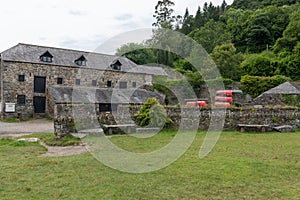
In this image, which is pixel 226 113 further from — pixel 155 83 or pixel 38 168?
pixel 155 83

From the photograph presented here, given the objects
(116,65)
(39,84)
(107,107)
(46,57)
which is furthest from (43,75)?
(116,65)

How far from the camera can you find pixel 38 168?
7.27 metres

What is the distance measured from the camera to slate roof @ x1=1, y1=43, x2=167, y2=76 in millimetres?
27797

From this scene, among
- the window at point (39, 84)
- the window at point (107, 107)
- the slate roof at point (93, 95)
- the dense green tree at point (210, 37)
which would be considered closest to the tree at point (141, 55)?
the dense green tree at point (210, 37)

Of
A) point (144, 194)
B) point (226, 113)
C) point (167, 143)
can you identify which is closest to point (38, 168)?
point (144, 194)

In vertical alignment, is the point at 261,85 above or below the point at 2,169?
above

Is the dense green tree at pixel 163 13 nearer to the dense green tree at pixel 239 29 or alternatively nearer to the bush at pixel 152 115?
the dense green tree at pixel 239 29

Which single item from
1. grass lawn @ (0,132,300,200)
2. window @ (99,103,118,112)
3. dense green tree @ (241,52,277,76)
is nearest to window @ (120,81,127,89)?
window @ (99,103,118,112)

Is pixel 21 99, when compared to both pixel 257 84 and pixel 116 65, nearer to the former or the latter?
pixel 116 65

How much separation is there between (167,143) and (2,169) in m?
6.39

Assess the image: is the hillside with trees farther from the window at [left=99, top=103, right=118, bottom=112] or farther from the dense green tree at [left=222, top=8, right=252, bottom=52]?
the window at [left=99, top=103, right=118, bottom=112]

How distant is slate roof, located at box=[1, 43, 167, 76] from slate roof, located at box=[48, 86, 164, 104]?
11.2 feet

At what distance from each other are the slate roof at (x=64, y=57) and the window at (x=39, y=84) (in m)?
1.80

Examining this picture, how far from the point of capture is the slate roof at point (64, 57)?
27797mm
